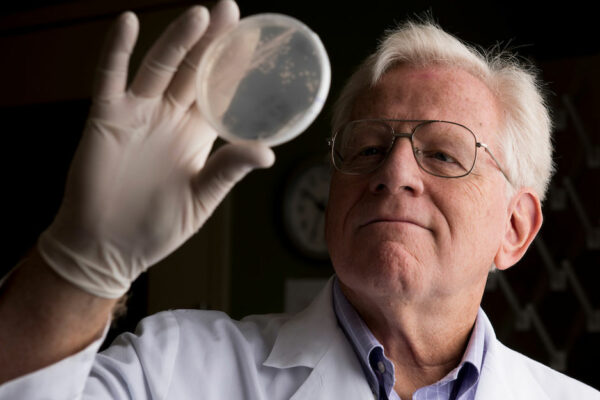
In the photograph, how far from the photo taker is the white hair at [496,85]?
4.84 feet

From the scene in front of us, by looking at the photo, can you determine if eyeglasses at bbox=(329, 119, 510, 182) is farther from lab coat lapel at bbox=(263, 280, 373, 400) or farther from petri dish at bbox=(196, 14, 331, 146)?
petri dish at bbox=(196, 14, 331, 146)

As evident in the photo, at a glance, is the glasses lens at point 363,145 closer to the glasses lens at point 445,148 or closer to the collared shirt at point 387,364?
the glasses lens at point 445,148

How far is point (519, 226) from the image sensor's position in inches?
60.7

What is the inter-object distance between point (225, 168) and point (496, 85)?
804mm

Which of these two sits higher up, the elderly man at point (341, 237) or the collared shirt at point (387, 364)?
the elderly man at point (341, 237)

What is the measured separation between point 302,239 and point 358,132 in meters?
2.10

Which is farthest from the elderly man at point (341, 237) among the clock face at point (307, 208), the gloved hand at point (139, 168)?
the clock face at point (307, 208)

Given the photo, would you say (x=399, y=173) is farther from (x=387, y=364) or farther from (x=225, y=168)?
(x=225, y=168)

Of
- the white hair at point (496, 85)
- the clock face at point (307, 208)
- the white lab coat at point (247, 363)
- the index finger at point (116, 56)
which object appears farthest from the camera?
the clock face at point (307, 208)

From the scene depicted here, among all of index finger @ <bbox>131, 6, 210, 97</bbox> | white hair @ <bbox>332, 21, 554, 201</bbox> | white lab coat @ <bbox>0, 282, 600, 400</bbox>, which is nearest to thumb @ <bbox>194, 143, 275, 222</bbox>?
index finger @ <bbox>131, 6, 210, 97</bbox>

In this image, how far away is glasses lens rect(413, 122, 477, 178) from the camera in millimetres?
1366

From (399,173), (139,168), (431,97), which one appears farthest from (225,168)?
(431,97)

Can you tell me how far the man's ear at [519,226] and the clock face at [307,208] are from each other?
6.43 ft

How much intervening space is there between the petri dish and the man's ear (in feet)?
2.33
